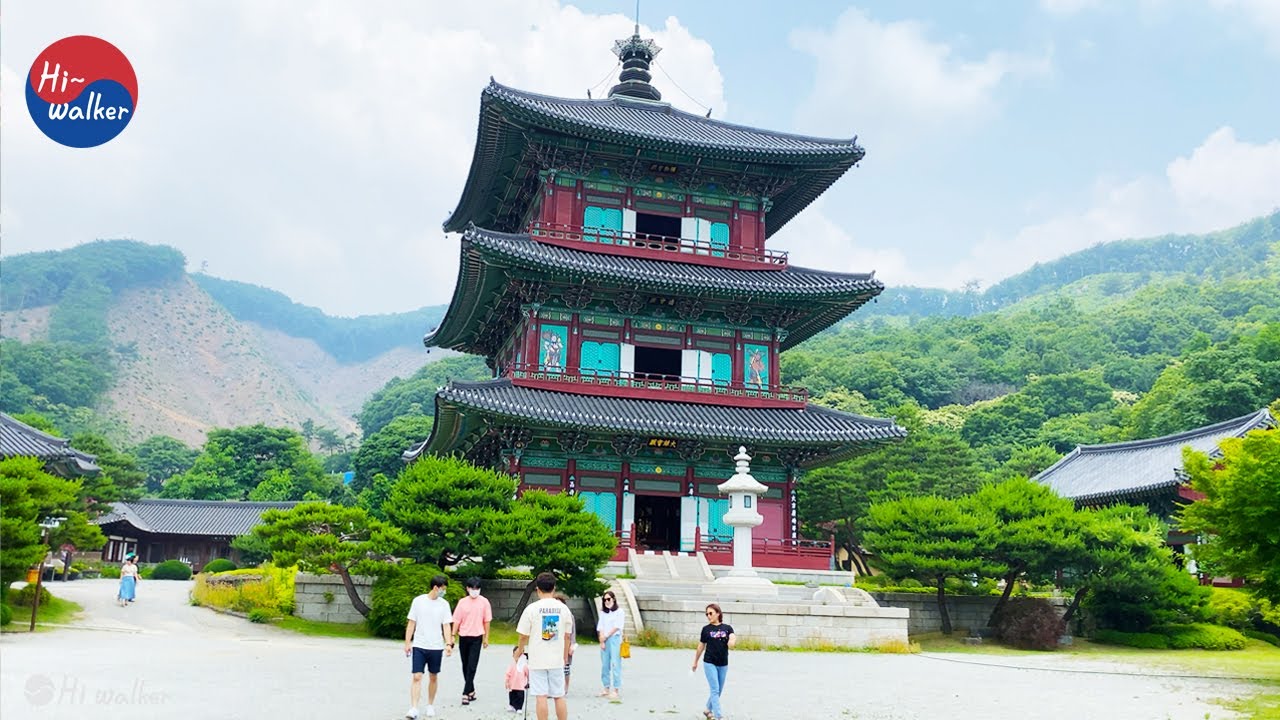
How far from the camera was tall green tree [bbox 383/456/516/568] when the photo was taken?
24.7 meters

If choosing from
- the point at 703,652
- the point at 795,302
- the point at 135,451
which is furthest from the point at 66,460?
the point at 135,451

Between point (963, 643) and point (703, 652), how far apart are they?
18.8m

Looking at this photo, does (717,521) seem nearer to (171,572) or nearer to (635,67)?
(635,67)

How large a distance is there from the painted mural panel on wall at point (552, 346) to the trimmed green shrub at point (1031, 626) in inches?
627

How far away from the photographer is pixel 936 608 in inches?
1225

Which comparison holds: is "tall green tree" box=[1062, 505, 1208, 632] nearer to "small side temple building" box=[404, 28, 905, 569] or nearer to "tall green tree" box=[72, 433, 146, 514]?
"small side temple building" box=[404, 28, 905, 569]

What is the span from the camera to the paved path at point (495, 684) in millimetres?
12625

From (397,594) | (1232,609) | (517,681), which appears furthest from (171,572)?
(517,681)

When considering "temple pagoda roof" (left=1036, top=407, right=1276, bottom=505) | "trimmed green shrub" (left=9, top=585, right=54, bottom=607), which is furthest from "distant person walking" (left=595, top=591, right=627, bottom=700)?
"temple pagoda roof" (left=1036, top=407, right=1276, bottom=505)

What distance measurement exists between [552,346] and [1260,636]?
25913mm

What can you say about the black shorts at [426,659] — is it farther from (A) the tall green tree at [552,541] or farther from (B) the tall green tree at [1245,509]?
(B) the tall green tree at [1245,509]

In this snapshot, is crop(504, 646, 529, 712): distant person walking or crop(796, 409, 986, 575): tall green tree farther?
crop(796, 409, 986, 575): tall green tree

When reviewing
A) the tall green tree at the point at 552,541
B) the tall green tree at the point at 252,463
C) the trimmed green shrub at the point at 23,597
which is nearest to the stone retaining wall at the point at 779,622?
the tall green tree at the point at 552,541

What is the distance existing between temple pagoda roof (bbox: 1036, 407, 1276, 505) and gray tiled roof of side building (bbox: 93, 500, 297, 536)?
50.8 m
